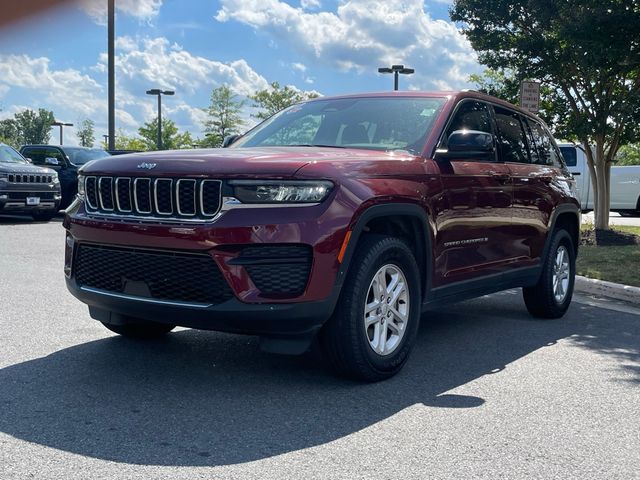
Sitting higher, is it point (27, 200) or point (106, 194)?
point (106, 194)

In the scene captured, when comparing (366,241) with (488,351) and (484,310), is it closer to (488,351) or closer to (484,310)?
(488,351)

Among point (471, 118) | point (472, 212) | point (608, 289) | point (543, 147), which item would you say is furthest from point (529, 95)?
point (472, 212)

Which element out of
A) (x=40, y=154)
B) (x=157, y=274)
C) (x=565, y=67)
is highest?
(x=565, y=67)

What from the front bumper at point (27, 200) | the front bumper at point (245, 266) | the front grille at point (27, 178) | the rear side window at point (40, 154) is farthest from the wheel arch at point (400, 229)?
the rear side window at point (40, 154)

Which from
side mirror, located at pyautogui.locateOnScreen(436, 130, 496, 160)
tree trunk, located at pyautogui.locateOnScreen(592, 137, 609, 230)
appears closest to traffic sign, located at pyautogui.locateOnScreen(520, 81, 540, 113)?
tree trunk, located at pyautogui.locateOnScreen(592, 137, 609, 230)

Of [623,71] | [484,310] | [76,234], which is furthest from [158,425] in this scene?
[623,71]

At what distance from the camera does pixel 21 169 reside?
17219 millimetres

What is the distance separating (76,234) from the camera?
193 inches

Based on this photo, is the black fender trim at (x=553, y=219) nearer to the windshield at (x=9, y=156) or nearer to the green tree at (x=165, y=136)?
the windshield at (x=9, y=156)

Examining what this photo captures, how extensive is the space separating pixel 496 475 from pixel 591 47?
917 centimetres

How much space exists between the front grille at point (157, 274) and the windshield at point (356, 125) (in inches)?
65.6

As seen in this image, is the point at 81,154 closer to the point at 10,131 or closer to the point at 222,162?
the point at 222,162

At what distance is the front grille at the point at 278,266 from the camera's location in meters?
4.27

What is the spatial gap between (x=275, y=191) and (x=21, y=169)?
14.3 meters
